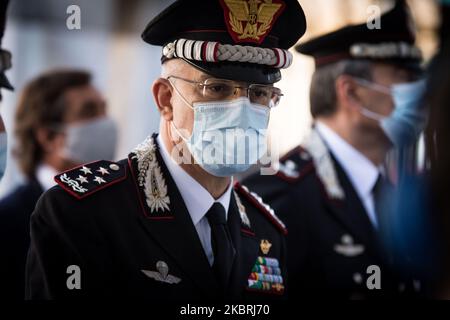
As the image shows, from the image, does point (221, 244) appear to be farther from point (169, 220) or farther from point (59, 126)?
point (59, 126)

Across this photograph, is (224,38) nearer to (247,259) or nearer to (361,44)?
(247,259)

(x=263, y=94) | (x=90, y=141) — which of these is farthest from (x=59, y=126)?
(x=263, y=94)

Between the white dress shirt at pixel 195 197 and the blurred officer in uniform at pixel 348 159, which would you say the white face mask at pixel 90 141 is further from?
the white dress shirt at pixel 195 197

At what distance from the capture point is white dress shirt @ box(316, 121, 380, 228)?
5453mm

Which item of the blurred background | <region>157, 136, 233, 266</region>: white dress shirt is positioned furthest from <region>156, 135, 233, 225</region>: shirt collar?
the blurred background

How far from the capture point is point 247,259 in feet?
12.6

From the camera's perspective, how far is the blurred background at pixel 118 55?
26.7 ft

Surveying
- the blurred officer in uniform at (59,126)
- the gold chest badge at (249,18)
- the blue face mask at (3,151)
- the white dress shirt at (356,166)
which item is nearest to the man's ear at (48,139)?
the blurred officer in uniform at (59,126)

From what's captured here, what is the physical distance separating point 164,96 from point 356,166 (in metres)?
2.00

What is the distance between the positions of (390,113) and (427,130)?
2.65 meters

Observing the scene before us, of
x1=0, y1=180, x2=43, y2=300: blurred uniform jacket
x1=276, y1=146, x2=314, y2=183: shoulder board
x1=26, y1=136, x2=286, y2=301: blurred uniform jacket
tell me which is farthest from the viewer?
x1=276, y1=146, x2=314, y2=183: shoulder board

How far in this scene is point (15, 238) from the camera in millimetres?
4734

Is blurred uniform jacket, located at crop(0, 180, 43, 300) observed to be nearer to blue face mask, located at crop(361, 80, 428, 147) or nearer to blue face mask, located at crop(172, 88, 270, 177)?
blue face mask, located at crop(172, 88, 270, 177)

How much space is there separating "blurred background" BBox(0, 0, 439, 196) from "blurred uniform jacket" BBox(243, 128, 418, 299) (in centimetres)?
267
